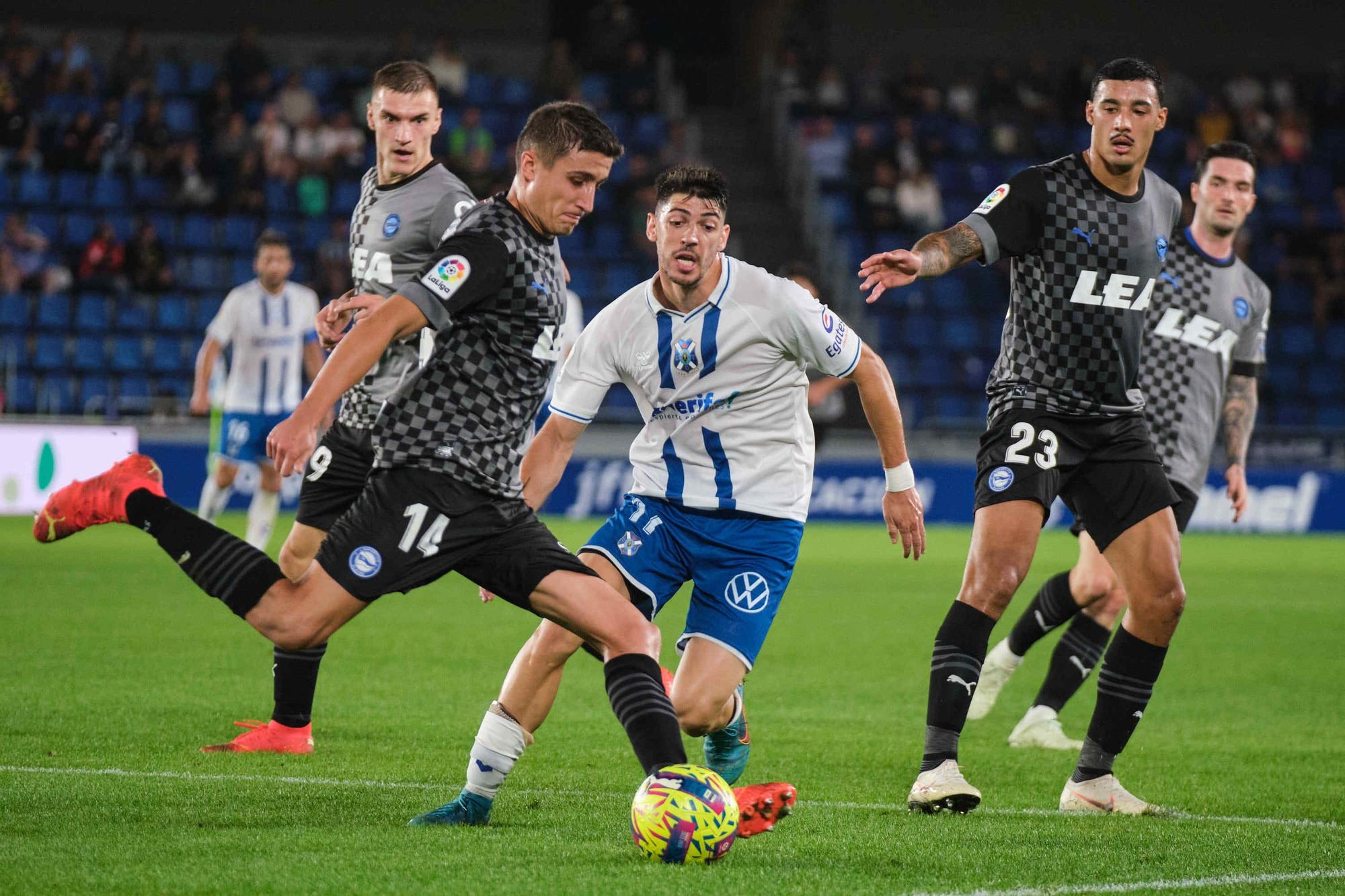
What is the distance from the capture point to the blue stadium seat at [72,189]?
21812mm

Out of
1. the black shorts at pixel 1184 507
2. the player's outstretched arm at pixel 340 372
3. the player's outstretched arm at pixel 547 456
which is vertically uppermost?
the player's outstretched arm at pixel 340 372

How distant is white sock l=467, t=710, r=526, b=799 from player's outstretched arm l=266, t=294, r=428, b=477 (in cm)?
101

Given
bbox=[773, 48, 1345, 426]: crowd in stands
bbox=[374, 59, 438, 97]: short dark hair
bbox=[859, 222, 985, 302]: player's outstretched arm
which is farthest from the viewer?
bbox=[773, 48, 1345, 426]: crowd in stands

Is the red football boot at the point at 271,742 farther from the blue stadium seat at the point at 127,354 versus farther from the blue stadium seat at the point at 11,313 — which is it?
the blue stadium seat at the point at 11,313

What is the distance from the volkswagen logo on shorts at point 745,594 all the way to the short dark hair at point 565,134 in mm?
1401

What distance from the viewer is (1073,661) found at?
24.6 ft

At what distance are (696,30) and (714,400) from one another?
25805 millimetres

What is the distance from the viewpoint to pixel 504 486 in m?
4.86

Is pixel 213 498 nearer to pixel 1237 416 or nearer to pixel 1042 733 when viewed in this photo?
pixel 1042 733

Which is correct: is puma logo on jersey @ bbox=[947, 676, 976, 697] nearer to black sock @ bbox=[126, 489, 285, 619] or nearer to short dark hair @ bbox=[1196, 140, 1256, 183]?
black sock @ bbox=[126, 489, 285, 619]

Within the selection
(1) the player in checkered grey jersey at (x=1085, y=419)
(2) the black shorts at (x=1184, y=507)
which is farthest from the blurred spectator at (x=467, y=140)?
(1) the player in checkered grey jersey at (x=1085, y=419)

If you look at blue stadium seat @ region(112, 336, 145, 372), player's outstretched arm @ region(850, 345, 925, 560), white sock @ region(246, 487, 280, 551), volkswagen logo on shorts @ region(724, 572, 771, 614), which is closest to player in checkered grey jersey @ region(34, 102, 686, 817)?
volkswagen logo on shorts @ region(724, 572, 771, 614)

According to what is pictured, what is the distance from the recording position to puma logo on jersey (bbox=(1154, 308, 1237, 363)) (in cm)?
752

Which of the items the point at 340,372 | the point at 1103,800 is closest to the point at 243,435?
the point at 1103,800
